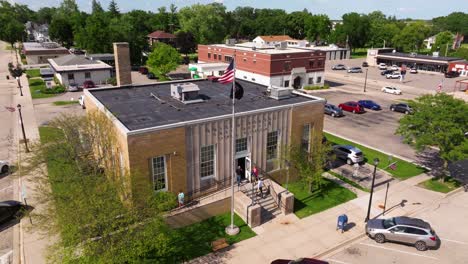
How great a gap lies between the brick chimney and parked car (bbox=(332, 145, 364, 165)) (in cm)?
2021

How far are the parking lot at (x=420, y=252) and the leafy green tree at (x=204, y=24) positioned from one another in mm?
92932

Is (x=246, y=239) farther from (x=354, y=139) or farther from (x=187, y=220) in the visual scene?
(x=354, y=139)

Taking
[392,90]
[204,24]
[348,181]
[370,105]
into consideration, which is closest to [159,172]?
[348,181]

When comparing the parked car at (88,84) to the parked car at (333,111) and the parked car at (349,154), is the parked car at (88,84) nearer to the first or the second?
the parked car at (333,111)

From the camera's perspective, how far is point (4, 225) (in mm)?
20703

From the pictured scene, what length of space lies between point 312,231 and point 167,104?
13.2m

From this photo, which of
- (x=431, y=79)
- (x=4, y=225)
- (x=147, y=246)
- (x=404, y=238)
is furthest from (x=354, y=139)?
(x=431, y=79)

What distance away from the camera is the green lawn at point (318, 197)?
75.9ft

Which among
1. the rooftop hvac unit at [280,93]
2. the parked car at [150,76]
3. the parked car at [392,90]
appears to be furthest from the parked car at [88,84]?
the parked car at [392,90]

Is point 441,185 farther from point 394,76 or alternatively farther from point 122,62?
point 394,76

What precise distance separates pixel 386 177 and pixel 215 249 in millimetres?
16589

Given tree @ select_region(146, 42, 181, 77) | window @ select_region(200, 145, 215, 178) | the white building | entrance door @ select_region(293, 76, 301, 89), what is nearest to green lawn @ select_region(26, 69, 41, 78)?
the white building

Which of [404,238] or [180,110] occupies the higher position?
[180,110]

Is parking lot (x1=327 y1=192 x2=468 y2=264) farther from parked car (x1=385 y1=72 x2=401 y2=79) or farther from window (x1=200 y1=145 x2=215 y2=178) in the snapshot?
parked car (x1=385 y1=72 x2=401 y2=79)
